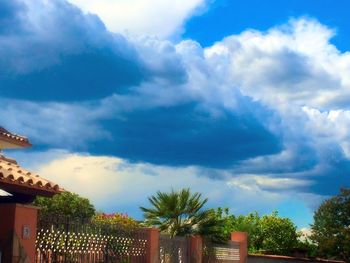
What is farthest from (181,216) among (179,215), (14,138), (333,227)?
(333,227)

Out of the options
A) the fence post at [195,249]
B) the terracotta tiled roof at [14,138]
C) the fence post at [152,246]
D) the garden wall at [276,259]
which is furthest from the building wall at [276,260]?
the terracotta tiled roof at [14,138]

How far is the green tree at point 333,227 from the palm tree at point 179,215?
16.2 metres

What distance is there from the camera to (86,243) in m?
16.0

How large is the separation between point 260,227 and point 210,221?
19339mm

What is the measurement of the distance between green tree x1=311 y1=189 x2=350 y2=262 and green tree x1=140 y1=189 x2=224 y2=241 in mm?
16024

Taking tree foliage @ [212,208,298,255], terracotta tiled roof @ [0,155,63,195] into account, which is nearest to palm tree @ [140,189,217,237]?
terracotta tiled roof @ [0,155,63,195]

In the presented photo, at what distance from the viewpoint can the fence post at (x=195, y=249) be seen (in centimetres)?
2227

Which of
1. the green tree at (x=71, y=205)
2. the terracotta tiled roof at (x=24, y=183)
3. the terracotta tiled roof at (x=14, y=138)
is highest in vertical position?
the green tree at (x=71, y=205)

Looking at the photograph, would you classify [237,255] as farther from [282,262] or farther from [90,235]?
[90,235]

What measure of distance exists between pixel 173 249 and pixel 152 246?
1.88 metres

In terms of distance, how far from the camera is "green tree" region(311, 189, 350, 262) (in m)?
38.4

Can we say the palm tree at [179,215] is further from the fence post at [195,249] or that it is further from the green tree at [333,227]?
the green tree at [333,227]

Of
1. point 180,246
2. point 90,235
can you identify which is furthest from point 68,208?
point 90,235

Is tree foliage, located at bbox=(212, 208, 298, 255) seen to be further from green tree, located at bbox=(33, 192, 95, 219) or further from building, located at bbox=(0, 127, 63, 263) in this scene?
building, located at bbox=(0, 127, 63, 263)
